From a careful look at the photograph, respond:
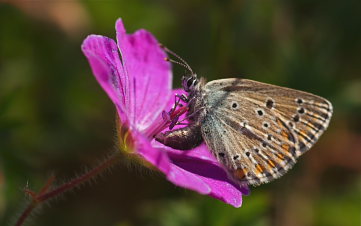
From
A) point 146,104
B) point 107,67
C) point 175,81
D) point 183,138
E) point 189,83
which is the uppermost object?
point 107,67

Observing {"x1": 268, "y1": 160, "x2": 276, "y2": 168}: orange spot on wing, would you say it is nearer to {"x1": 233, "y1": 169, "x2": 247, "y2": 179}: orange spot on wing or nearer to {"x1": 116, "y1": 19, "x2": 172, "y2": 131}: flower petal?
{"x1": 233, "y1": 169, "x2": 247, "y2": 179}: orange spot on wing

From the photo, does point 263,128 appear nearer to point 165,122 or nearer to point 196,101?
point 196,101

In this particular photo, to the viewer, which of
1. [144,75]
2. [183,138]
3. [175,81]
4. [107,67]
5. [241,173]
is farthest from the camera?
[175,81]

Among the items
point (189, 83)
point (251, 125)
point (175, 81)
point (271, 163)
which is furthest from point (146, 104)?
point (175, 81)

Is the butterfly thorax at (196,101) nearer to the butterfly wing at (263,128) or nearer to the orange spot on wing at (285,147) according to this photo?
the butterfly wing at (263,128)

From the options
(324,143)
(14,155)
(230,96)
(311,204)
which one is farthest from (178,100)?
(324,143)

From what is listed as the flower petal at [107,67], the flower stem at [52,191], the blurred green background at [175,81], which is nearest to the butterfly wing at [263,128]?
the flower petal at [107,67]

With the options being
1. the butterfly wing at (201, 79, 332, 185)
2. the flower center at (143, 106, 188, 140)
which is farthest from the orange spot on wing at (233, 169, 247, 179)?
the flower center at (143, 106, 188, 140)
